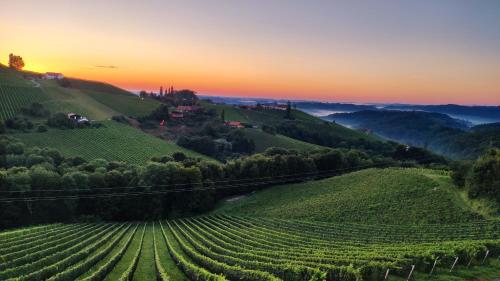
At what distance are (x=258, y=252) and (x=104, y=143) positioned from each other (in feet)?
262

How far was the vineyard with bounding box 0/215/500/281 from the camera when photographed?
77.2ft

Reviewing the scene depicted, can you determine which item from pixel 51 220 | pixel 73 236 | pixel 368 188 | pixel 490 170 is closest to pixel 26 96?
pixel 51 220

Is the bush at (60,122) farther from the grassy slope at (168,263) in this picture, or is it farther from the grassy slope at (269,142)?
the grassy slope at (168,263)

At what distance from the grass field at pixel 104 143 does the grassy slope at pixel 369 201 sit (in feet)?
125

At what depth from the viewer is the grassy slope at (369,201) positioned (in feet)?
161

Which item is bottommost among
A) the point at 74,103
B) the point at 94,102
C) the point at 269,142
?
the point at 269,142

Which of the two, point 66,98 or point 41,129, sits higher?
point 66,98

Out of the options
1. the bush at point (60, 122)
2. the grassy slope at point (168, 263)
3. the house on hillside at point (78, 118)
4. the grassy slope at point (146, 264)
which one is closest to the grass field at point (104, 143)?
the bush at point (60, 122)

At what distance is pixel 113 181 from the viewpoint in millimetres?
66375

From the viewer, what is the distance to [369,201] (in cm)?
5553

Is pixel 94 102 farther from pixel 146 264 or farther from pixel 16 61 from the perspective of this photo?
pixel 146 264

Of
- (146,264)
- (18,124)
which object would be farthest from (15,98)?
(146,264)

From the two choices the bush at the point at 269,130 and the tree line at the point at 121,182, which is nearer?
the tree line at the point at 121,182

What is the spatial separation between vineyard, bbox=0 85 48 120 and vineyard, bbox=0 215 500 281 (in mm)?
73250
